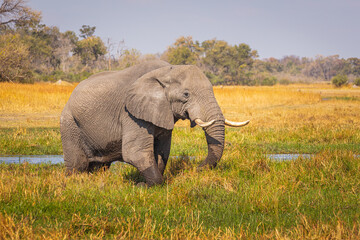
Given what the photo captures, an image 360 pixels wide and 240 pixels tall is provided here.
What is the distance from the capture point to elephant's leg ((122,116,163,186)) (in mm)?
5172

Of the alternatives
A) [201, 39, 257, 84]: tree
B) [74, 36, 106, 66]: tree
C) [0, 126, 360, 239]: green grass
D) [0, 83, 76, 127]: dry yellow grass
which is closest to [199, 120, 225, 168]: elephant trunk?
[0, 126, 360, 239]: green grass

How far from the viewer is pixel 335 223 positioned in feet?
12.5

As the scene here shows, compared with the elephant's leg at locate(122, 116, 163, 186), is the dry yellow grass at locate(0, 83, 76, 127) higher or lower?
lower

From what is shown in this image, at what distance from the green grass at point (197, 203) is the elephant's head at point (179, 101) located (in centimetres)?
69

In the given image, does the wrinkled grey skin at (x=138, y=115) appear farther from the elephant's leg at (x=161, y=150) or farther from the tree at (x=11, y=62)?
the tree at (x=11, y=62)

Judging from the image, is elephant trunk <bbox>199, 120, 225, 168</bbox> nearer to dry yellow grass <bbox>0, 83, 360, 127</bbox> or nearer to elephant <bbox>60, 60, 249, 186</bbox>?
elephant <bbox>60, 60, 249, 186</bbox>

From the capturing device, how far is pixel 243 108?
20.0 meters

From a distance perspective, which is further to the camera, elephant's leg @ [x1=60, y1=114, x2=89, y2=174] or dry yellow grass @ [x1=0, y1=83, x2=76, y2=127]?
dry yellow grass @ [x1=0, y1=83, x2=76, y2=127]

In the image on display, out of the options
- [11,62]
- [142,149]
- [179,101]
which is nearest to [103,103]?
[142,149]

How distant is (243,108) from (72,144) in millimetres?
14820

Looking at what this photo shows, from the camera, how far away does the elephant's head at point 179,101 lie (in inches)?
198

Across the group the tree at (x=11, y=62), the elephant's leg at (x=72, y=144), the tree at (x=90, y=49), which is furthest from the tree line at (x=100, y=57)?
the elephant's leg at (x=72, y=144)

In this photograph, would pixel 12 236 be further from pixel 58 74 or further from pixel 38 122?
pixel 58 74

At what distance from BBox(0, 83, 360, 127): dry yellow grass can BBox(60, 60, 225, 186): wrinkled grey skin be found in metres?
7.79
